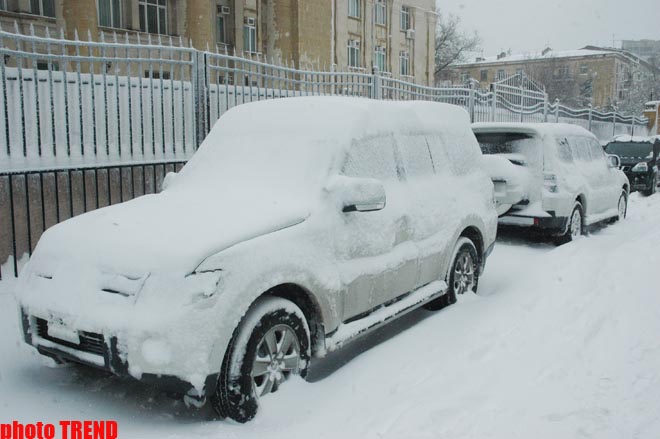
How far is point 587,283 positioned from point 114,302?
479cm

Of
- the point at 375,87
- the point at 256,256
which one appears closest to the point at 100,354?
the point at 256,256

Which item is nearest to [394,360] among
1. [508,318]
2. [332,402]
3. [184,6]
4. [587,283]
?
[332,402]

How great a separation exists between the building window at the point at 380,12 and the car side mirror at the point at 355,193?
36.3 m

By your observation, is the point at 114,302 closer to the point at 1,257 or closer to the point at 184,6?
the point at 1,257

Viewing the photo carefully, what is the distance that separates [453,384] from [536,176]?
Result: 5248mm

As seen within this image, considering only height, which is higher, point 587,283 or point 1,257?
point 1,257

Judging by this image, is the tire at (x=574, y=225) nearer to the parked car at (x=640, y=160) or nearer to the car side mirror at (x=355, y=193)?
the car side mirror at (x=355, y=193)

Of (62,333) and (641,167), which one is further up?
(641,167)

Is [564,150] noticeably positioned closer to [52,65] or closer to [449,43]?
[52,65]

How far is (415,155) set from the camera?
527cm

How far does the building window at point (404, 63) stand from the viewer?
40.9 meters

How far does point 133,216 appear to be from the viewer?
3.82 m

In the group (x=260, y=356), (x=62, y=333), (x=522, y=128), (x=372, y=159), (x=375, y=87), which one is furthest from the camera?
(x=375, y=87)

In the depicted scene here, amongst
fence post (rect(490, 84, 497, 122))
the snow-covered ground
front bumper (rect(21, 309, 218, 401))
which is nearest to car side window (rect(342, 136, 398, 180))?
the snow-covered ground
